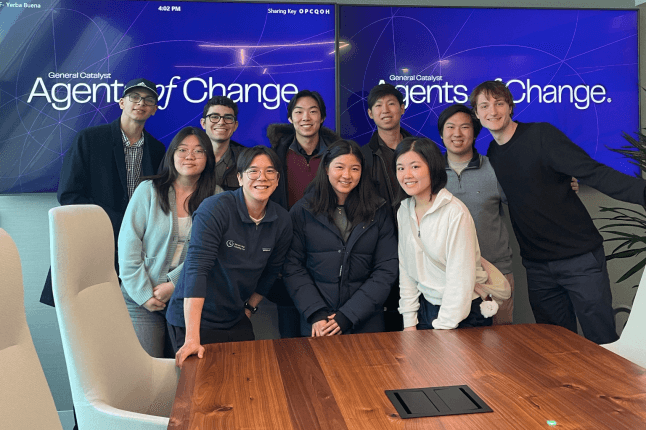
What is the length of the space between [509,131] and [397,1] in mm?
1238

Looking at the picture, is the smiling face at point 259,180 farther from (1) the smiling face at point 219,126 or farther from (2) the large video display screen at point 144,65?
(2) the large video display screen at point 144,65

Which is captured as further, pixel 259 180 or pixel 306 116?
pixel 306 116

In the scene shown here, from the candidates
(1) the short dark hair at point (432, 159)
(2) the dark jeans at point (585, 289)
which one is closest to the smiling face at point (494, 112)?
(1) the short dark hair at point (432, 159)

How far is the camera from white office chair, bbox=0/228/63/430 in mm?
994

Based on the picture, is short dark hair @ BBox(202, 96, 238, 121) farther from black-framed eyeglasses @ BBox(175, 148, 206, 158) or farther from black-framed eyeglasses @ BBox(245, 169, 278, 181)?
black-framed eyeglasses @ BBox(245, 169, 278, 181)

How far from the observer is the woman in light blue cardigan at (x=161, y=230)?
2600mm

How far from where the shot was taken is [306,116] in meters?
2.99

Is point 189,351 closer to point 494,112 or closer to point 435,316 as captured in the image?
point 435,316

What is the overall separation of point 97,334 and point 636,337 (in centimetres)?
187

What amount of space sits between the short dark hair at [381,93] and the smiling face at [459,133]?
0.36 m

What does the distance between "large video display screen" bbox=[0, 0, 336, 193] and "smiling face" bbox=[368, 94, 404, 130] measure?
0.37m

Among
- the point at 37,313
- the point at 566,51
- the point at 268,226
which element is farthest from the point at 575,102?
the point at 37,313

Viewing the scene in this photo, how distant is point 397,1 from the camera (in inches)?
138

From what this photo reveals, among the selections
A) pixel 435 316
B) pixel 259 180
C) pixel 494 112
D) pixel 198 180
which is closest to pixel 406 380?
pixel 435 316
